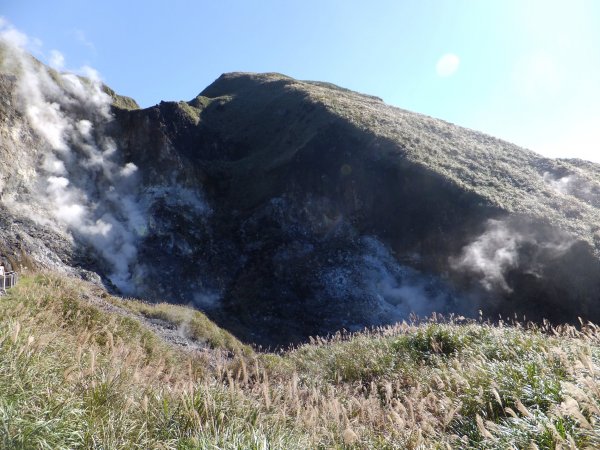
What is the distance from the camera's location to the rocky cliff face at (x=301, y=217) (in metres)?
20.9

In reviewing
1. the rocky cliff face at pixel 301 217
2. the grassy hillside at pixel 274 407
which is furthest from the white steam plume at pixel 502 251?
the grassy hillside at pixel 274 407

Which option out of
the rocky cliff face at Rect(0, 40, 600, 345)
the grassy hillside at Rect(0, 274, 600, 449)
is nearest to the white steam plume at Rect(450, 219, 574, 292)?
the rocky cliff face at Rect(0, 40, 600, 345)

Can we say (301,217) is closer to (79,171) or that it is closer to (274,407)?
(79,171)

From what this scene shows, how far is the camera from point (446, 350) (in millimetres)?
7520

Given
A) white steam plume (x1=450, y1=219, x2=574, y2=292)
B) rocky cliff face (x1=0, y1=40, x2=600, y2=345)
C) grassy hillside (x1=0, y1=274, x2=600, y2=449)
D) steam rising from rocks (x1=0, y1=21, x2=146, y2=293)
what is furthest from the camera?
steam rising from rocks (x1=0, y1=21, x2=146, y2=293)

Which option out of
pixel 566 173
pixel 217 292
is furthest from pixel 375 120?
pixel 217 292

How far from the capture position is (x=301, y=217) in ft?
92.6

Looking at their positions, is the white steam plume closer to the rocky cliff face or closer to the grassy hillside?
the rocky cliff face

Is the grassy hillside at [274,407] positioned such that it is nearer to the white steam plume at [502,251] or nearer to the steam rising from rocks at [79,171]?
the white steam plume at [502,251]

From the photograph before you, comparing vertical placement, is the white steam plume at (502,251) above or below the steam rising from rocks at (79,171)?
below

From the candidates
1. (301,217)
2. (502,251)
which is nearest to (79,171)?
(301,217)

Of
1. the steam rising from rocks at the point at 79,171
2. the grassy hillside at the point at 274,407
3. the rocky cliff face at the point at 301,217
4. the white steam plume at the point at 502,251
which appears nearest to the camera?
the grassy hillside at the point at 274,407

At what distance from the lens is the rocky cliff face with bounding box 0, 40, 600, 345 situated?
20.9 meters

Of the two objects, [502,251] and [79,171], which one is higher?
[79,171]
